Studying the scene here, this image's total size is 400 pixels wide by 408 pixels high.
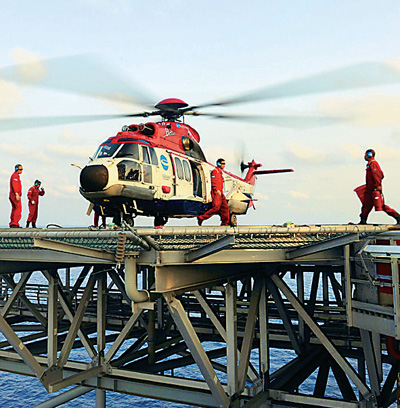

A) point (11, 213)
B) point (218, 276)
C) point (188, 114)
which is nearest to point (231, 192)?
point (188, 114)

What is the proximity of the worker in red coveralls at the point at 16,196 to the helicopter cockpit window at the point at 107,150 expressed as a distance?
10.2ft

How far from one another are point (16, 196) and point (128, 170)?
4574 millimetres

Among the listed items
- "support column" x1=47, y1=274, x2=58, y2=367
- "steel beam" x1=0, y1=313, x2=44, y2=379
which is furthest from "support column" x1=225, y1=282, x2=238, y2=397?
"steel beam" x1=0, y1=313, x2=44, y2=379

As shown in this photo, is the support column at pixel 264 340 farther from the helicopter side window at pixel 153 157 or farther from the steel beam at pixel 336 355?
the helicopter side window at pixel 153 157

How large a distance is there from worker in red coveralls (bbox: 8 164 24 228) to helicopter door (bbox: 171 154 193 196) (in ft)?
19.8

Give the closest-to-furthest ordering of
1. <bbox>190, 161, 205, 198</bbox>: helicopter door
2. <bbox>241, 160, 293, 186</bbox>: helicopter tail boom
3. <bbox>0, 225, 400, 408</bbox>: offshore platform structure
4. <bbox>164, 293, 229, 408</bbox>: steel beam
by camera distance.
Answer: <bbox>0, 225, 400, 408</bbox>: offshore platform structure, <bbox>164, 293, 229, 408</bbox>: steel beam, <bbox>190, 161, 205, 198</bbox>: helicopter door, <bbox>241, 160, 293, 186</bbox>: helicopter tail boom

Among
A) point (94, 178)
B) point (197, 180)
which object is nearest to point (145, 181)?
point (94, 178)

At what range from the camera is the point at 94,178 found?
14.6 m

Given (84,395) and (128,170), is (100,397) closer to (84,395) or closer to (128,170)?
(128,170)

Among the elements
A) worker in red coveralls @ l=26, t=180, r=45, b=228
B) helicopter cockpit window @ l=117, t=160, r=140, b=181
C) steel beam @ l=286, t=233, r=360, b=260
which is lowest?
steel beam @ l=286, t=233, r=360, b=260

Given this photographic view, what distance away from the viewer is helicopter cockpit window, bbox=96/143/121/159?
627 inches

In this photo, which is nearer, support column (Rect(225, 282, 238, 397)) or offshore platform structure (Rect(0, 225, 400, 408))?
offshore platform structure (Rect(0, 225, 400, 408))

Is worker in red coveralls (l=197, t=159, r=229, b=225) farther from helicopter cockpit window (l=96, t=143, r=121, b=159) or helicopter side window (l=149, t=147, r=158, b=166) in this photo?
helicopter cockpit window (l=96, t=143, r=121, b=159)

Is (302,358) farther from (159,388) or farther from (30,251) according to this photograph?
(30,251)
